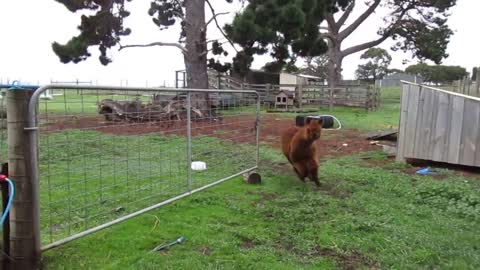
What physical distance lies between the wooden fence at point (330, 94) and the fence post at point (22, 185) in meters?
22.1

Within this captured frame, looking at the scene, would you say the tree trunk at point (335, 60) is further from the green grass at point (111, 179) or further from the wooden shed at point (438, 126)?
the wooden shed at point (438, 126)

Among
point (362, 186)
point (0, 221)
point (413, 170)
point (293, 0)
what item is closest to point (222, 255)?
point (0, 221)

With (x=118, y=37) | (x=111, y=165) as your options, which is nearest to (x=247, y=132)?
(x=111, y=165)

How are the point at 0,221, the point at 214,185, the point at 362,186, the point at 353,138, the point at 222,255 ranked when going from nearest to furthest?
the point at 0,221 → the point at 222,255 → the point at 214,185 → the point at 362,186 → the point at 353,138

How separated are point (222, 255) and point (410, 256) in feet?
5.03

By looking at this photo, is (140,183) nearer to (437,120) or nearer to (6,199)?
(6,199)

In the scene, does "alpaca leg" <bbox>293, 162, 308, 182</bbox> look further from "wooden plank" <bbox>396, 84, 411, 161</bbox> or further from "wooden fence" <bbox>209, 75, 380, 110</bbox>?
"wooden fence" <bbox>209, 75, 380, 110</bbox>

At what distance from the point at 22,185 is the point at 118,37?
15918 millimetres

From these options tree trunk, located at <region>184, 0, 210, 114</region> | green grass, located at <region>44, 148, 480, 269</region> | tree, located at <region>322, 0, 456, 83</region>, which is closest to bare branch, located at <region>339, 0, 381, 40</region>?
tree, located at <region>322, 0, 456, 83</region>

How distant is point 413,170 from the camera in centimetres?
712

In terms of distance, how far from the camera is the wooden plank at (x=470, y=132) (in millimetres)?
6735

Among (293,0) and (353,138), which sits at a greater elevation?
(293,0)

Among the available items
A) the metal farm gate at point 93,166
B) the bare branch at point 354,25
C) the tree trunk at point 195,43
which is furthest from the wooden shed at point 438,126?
the bare branch at point 354,25

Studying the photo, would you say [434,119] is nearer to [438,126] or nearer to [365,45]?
[438,126]
